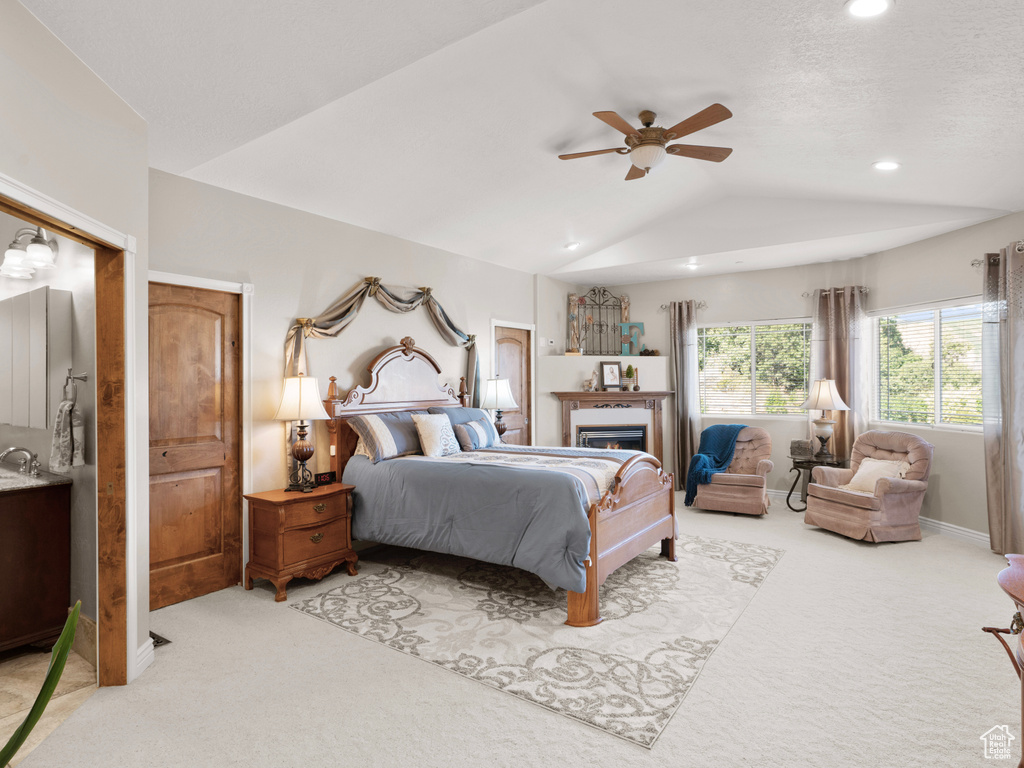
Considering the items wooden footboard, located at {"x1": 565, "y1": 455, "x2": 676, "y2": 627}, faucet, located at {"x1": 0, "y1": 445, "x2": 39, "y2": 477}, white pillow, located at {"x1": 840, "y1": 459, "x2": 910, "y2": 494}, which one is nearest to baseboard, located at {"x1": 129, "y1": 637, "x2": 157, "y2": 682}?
faucet, located at {"x1": 0, "y1": 445, "x2": 39, "y2": 477}

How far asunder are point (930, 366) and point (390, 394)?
501cm

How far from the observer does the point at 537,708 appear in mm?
2408

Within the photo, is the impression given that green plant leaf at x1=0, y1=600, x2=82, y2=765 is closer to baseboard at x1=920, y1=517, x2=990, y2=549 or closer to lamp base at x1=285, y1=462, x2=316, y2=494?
lamp base at x1=285, y1=462, x2=316, y2=494

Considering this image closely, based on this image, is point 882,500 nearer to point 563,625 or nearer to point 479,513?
point 563,625

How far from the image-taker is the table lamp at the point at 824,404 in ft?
19.0

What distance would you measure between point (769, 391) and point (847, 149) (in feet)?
11.0

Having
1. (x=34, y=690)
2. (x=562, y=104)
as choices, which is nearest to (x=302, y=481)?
(x=34, y=690)

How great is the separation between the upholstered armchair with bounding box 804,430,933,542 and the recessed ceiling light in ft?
11.6

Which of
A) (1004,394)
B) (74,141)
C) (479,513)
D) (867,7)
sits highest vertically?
(867,7)

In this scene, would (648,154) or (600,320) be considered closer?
(648,154)

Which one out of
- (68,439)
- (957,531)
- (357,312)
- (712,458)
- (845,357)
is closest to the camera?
(68,439)

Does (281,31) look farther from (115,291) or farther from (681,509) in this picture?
(681,509)

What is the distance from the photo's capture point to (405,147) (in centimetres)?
381

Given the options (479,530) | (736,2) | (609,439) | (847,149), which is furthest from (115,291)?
(609,439)
